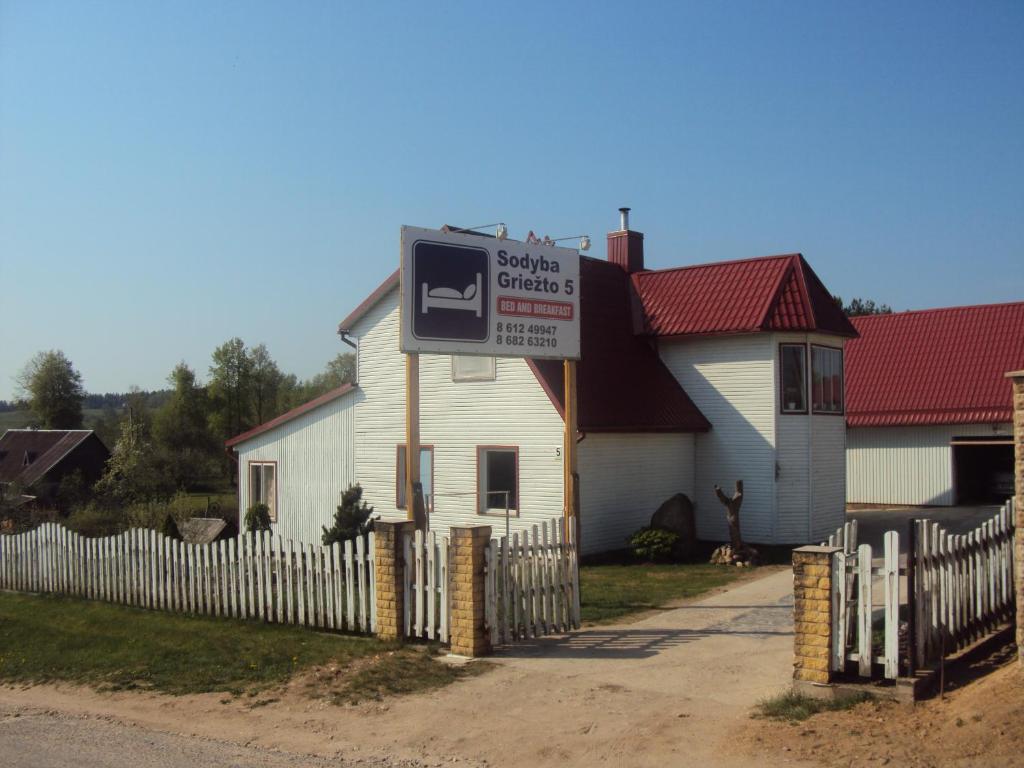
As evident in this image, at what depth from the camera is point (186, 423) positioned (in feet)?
246


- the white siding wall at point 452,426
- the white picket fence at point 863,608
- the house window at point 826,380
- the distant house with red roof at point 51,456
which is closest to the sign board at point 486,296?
the white siding wall at point 452,426

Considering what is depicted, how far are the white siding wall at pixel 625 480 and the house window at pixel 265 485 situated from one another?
10284mm

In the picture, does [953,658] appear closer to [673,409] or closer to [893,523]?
[673,409]

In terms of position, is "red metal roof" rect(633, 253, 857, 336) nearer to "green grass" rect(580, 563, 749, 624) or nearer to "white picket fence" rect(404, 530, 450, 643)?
"green grass" rect(580, 563, 749, 624)

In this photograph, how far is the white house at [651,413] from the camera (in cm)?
2097

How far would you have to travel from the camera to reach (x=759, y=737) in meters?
7.72

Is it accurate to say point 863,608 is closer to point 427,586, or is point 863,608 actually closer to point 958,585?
point 958,585

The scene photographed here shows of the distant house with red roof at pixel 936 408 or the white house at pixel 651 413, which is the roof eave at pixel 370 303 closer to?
the white house at pixel 651 413

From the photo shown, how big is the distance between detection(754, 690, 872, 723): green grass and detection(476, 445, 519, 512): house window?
13.1m

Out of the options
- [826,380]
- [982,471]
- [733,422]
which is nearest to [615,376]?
[733,422]

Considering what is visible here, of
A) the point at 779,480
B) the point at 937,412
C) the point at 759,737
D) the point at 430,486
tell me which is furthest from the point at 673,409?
the point at 759,737

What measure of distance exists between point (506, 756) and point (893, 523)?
19144 mm

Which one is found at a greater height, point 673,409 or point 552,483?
point 673,409

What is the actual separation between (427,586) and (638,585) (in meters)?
5.85
